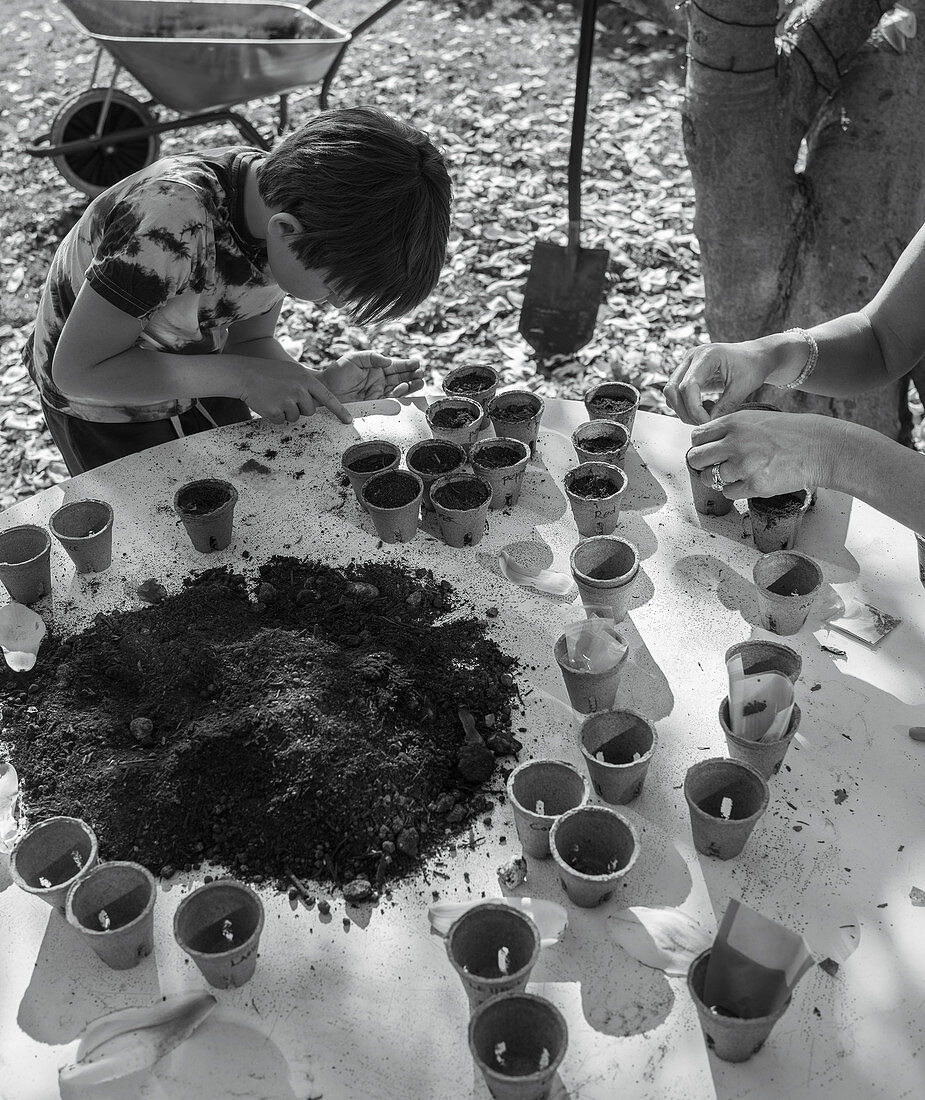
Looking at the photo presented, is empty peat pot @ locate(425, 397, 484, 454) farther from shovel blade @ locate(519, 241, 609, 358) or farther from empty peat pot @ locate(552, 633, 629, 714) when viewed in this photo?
shovel blade @ locate(519, 241, 609, 358)

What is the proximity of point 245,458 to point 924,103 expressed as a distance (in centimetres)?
231

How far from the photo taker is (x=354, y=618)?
203 cm

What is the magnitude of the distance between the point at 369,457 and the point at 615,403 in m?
0.60

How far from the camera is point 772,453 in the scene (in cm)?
196

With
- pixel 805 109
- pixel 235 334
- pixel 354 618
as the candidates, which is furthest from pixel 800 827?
pixel 805 109

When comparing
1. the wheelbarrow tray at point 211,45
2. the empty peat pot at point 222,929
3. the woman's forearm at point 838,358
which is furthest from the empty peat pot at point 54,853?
the wheelbarrow tray at point 211,45

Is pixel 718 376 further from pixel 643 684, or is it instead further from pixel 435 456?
pixel 643 684

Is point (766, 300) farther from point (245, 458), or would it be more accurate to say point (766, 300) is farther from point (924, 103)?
point (245, 458)

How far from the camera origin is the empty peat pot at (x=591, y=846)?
1.49m

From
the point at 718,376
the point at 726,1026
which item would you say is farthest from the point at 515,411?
the point at 726,1026

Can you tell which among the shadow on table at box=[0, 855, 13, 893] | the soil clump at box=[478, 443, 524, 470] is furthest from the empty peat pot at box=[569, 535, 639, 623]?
the shadow on table at box=[0, 855, 13, 893]

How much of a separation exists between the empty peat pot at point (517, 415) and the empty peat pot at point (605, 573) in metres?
0.41

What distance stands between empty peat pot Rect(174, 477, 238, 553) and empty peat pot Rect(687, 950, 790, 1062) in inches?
52.1

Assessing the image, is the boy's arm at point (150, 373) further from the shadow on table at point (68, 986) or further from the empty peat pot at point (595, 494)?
the shadow on table at point (68, 986)
